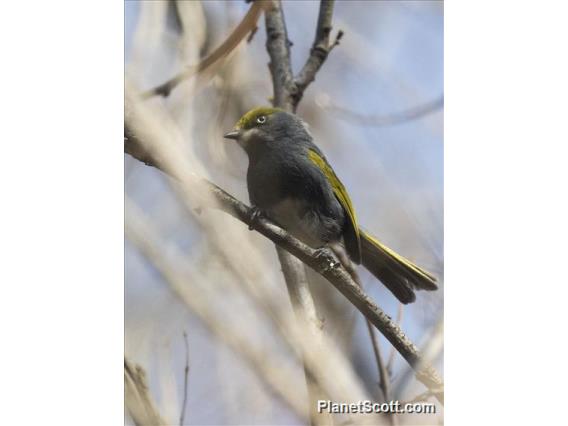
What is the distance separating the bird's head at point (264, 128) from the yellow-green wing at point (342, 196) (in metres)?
0.07

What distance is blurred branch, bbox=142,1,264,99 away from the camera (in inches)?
66.5

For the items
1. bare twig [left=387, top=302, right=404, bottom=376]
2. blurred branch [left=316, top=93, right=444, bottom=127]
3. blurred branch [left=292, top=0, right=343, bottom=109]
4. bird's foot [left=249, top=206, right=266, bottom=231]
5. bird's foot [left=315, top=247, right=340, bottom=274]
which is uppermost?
blurred branch [left=292, top=0, right=343, bottom=109]

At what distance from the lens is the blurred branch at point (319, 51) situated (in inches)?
65.9

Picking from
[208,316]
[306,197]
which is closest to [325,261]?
[306,197]

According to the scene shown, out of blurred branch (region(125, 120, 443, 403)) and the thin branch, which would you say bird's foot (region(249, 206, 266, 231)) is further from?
the thin branch

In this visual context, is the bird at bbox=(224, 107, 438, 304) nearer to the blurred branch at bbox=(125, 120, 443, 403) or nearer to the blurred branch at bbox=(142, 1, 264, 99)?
the blurred branch at bbox=(125, 120, 443, 403)

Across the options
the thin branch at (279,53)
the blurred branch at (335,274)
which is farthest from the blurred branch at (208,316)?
the thin branch at (279,53)

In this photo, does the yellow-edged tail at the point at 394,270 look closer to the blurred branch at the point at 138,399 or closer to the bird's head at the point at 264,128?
the bird's head at the point at 264,128

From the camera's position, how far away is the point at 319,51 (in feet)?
5.51

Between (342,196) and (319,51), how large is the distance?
34cm

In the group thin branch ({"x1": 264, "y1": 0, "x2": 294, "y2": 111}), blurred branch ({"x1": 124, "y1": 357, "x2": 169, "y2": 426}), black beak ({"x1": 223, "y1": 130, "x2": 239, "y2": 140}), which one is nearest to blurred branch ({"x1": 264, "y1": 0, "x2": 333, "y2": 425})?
thin branch ({"x1": 264, "y1": 0, "x2": 294, "y2": 111})

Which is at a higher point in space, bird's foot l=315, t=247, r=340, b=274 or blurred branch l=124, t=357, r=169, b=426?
bird's foot l=315, t=247, r=340, b=274

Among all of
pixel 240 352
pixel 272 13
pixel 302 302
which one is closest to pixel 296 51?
pixel 272 13

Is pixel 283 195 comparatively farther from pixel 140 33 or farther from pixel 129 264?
pixel 140 33
